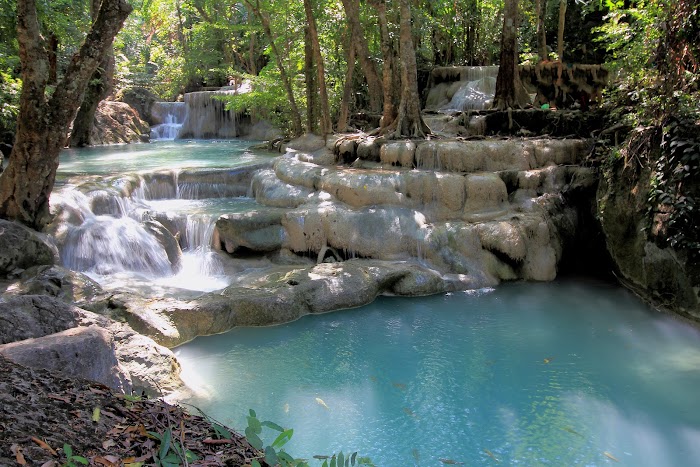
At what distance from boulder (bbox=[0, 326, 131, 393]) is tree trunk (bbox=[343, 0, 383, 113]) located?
9877mm

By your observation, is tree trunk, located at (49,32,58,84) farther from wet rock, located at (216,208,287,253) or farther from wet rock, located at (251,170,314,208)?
wet rock, located at (216,208,287,253)

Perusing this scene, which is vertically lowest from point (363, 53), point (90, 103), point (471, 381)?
point (471, 381)

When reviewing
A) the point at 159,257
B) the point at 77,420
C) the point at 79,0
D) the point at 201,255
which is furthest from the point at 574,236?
the point at 79,0

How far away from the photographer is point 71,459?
206cm

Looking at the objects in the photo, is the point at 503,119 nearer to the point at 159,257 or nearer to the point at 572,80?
the point at 572,80

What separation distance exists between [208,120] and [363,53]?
11.2 metres

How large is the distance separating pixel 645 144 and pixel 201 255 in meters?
6.38

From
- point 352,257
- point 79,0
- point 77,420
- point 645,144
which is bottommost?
point 352,257

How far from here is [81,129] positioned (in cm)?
1748

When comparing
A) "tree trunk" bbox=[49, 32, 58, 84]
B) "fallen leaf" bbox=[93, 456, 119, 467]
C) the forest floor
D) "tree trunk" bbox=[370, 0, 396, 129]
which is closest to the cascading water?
"tree trunk" bbox=[370, 0, 396, 129]

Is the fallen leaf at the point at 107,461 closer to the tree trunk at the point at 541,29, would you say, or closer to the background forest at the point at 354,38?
the background forest at the point at 354,38

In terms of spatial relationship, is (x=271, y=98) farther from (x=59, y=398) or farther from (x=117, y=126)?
(x=59, y=398)

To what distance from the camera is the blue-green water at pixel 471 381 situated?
4.41 m

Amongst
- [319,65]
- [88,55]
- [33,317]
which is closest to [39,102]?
[88,55]
